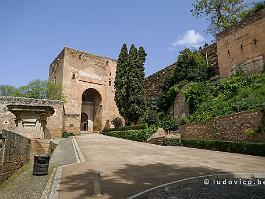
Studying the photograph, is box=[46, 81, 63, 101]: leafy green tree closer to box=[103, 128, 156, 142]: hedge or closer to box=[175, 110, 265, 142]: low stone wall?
box=[103, 128, 156, 142]: hedge

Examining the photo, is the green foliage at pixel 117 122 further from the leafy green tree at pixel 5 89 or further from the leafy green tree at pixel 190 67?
the leafy green tree at pixel 5 89

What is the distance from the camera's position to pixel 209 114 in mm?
19062

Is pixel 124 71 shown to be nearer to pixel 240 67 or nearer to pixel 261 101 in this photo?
pixel 240 67

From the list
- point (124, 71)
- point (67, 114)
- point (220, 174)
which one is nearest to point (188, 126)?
point (124, 71)

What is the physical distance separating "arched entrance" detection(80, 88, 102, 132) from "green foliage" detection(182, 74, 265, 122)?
2172 centimetres

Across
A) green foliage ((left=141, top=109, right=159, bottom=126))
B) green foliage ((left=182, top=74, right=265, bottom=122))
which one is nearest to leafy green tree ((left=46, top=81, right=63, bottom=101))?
green foliage ((left=141, top=109, right=159, bottom=126))

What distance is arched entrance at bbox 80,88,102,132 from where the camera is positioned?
4322cm

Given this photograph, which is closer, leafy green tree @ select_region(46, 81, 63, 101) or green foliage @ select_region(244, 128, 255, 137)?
green foliage @ select_region(244, 128, 255, 137)

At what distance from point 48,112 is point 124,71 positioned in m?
18.4

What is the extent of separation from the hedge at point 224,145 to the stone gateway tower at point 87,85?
20.3 meters

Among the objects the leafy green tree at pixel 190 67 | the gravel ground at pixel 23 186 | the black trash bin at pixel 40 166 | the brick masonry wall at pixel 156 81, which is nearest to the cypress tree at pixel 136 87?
the leafy green tree at pixel 190 67

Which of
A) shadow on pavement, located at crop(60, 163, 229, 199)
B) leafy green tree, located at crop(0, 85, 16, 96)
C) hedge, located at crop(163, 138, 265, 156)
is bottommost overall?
shadow on pavement, located at crop(60, 163, 229, 199)

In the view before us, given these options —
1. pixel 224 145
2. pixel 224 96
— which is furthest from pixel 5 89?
pixel 224 145

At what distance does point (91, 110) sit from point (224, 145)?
31349mm
